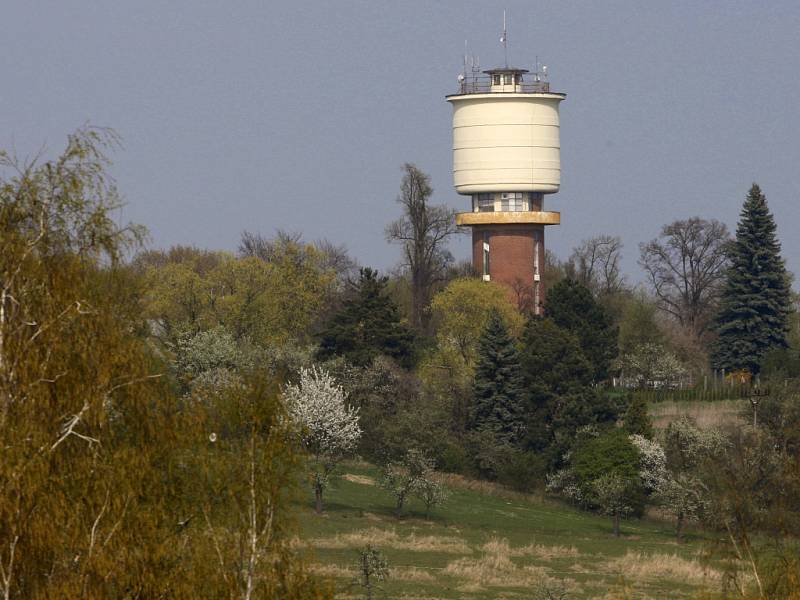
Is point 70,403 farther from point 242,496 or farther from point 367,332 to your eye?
point 367,332

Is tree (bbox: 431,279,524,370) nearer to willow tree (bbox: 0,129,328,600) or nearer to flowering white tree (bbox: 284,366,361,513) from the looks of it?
flowering white tree (bbox: 284,366,361,513)

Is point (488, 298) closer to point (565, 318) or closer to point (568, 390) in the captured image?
point (565, 318)

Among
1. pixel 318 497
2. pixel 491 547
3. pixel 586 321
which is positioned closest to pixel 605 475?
pixel 491 547

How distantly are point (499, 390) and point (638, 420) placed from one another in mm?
6473

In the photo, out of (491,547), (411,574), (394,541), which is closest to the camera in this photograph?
(411,574)

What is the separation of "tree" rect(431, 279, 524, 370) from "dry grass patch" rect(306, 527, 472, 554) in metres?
32.7

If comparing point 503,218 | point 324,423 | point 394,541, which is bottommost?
point 394,541

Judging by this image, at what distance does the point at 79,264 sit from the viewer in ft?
56.5

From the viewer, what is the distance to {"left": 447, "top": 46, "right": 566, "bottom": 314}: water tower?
9738cm

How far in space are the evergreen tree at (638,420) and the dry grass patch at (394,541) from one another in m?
17.9

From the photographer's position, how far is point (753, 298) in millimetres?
85812

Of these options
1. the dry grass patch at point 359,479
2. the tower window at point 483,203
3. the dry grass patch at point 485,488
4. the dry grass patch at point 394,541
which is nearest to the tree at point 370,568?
the dry grass patch at point 394,541

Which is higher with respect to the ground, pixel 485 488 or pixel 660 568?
pixel 485 488

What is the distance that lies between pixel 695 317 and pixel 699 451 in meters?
41.9
